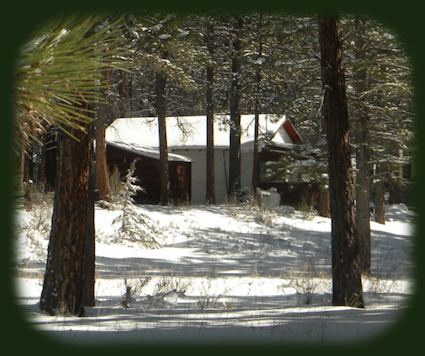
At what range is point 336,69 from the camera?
911cm

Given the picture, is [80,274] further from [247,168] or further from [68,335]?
[247,168]

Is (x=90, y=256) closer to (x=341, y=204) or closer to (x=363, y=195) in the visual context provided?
(x=341, y=204)

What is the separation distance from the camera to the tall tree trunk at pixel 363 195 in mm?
14992

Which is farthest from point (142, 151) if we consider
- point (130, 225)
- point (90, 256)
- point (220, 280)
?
point (90, 256)

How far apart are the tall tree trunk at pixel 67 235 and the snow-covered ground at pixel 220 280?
313mm

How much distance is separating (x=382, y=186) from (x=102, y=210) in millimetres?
11442

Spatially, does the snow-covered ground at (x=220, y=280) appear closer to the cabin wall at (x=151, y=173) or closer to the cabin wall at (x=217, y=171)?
the cabin wall at (x=151, y=173)

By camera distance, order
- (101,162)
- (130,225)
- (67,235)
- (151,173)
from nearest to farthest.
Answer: (67,235) → (130,225) → (101,162) → (151,173)

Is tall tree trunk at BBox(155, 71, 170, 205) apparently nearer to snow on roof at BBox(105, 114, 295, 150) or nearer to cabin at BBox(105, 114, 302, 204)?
cabin at BBox(105, 114, 302, 204)

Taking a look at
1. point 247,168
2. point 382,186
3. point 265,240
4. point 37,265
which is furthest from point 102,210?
point 247,168

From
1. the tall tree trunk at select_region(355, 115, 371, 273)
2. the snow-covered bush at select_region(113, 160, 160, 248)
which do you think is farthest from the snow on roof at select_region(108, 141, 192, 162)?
the tall tree trunk at select_region(355, 115, 371, 273)

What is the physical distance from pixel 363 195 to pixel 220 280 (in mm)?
5604

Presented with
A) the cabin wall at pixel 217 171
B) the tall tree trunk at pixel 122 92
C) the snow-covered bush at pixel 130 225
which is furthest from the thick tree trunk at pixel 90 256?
the cabin wall at pixel 217 171

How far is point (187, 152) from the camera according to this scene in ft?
106
